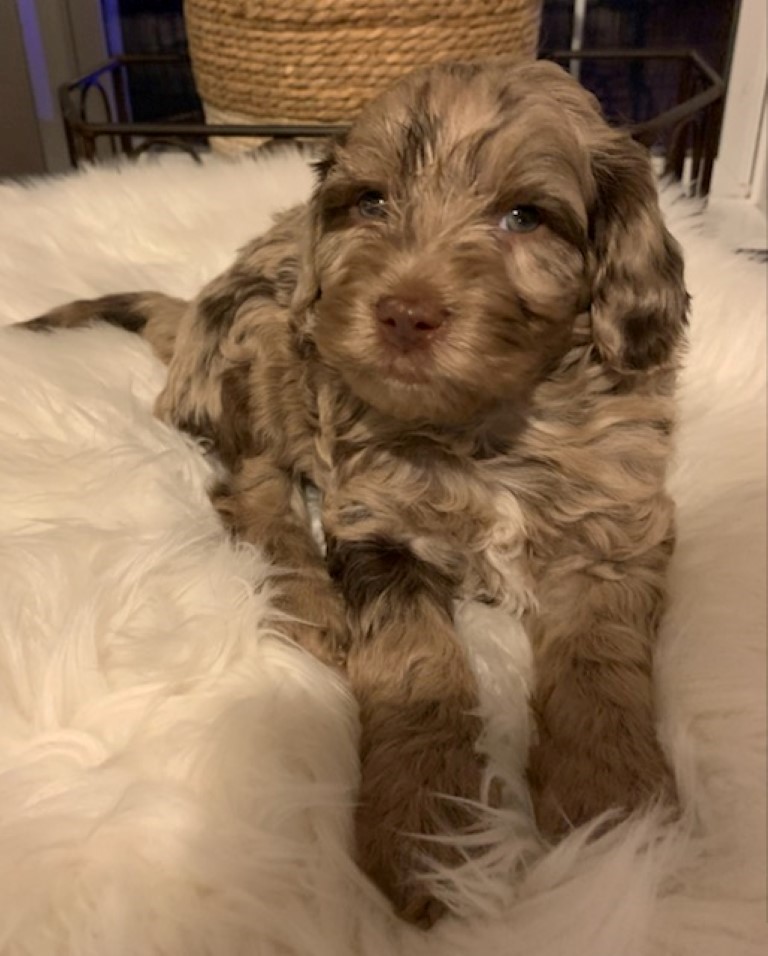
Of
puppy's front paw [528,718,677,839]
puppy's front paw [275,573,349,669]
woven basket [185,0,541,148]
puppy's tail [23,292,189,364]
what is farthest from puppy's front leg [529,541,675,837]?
woven basket [185,0,541,148]

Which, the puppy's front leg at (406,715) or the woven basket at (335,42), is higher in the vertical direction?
the woven basket at (335,42)

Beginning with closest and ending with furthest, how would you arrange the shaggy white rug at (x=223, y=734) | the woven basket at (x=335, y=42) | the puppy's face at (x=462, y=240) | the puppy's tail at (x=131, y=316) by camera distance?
the shaggy white rug at (x=223, y=734)
the puppy's face at (x=462, y=240)
the puppy's tail at (x=131, y=316)
the woven basket at (x=335, y=42)

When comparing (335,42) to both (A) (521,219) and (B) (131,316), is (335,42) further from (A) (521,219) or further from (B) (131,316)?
(A) (521,219)

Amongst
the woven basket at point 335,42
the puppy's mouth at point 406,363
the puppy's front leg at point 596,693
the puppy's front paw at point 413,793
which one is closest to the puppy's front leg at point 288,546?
the puppy's front paw at point 413,793

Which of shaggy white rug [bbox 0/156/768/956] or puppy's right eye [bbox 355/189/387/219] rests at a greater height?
puppy's right eye [bbox 355/189/387/219]

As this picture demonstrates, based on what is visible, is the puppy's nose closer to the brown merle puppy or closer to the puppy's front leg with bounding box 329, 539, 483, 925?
the brown merle puppy

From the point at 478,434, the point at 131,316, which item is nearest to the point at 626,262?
the point at 478,434

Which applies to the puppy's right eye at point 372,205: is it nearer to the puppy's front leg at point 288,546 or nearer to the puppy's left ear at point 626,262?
the puppy's left ear at point 626,262

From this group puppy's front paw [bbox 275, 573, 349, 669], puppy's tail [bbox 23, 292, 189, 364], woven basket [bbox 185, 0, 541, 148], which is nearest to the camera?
puppy's front paw [bbox 275, 573, 349, 669]
